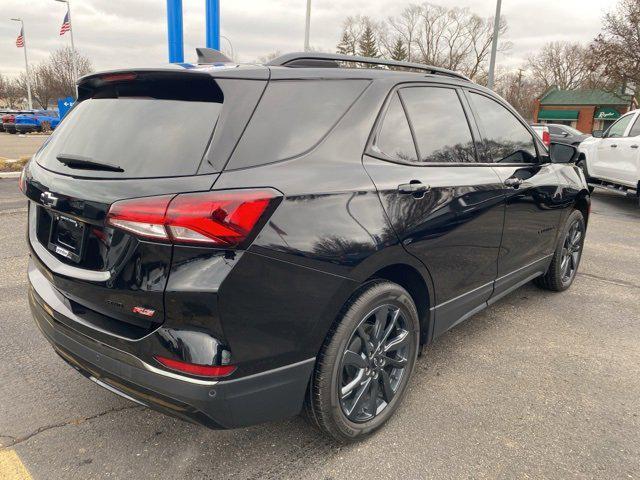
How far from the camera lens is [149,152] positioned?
1.92 m

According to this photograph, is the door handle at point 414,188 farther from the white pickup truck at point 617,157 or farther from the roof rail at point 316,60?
the white pickup truck at point 617,157

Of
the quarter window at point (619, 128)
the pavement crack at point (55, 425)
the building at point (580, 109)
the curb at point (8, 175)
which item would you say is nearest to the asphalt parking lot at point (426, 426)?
the pavement crack at point (55, 425)

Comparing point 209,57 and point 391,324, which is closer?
point 391,324

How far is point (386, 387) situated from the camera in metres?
2.50

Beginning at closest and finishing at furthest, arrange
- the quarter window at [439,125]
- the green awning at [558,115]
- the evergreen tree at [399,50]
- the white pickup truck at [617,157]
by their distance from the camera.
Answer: the quarter window at [439,125], the white pickup truck at [617,157], the evergreen tree at [399,50], the green awning at [558,115]

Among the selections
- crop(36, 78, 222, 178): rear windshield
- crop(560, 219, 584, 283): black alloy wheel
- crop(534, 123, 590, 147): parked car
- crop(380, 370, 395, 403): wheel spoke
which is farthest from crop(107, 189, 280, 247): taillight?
crop(534, 123, 590, 147): parked car

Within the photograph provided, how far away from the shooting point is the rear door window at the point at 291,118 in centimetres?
189

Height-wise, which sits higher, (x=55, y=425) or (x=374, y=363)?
(x=374, y=363)

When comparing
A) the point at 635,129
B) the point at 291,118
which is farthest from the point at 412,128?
the point at 635,129

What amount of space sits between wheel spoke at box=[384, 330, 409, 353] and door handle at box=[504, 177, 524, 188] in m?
1.29

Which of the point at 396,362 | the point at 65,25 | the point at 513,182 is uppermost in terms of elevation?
the point at 65,25

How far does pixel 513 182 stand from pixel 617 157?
722 cm

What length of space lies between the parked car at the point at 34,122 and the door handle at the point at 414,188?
1277 inches

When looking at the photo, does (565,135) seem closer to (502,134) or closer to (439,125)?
(502,134)
